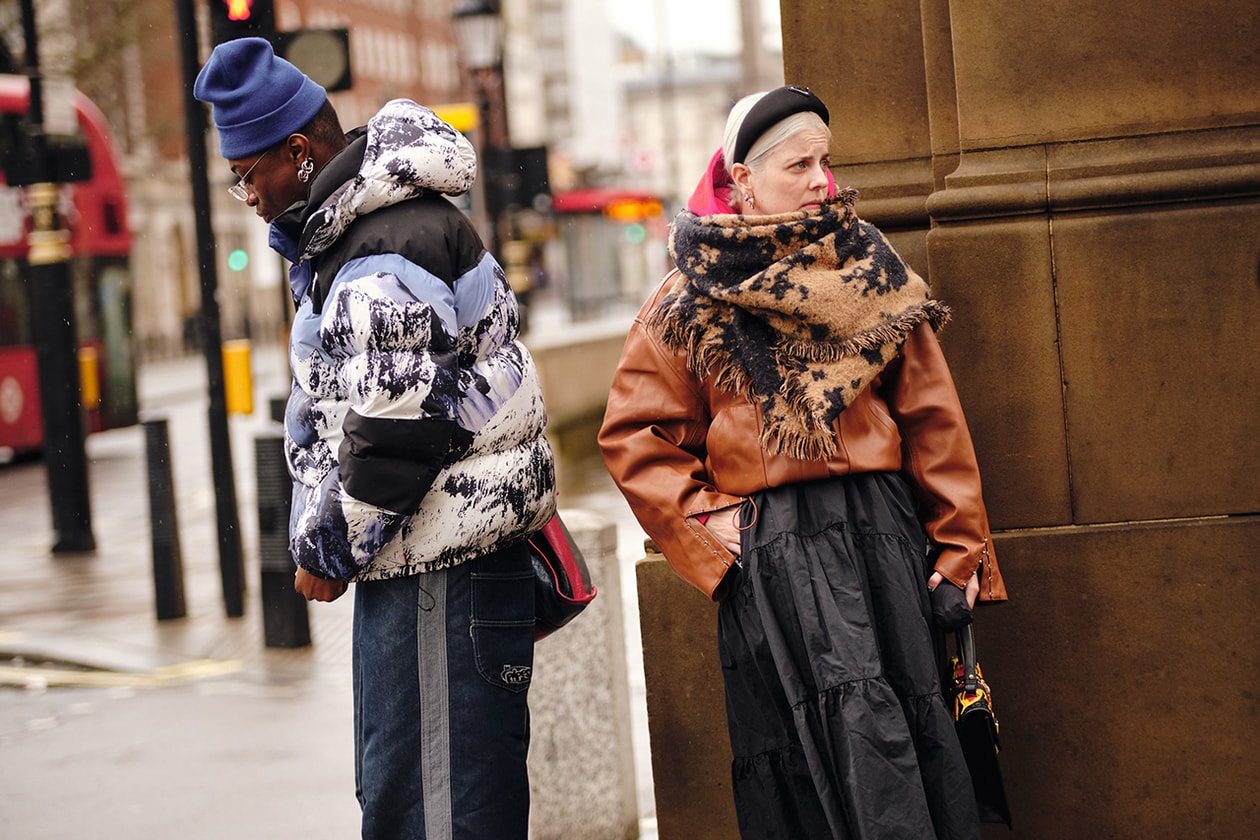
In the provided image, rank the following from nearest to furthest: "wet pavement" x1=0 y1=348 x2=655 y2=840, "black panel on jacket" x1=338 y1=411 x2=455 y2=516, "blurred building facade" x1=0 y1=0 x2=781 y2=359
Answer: "black panel on jacket" x1=338 y1=411 x2=455 y2=516, "wet pavement" x1=0 y1=348 x2=655 y2=840, "blurred building facade" x1=0 y1=0 x2=781 y2=359

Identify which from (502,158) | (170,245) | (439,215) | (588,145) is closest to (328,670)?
(439,215)

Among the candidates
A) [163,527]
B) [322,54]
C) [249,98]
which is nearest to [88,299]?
[163,527]

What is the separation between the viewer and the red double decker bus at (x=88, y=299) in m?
17.9

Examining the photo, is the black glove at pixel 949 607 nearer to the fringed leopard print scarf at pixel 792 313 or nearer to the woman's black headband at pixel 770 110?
the fringed leopard print scarf at pixel 792 313

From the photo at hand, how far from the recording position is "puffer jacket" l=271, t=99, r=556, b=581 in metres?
2.74

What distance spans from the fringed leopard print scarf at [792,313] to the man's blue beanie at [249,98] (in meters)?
0.85

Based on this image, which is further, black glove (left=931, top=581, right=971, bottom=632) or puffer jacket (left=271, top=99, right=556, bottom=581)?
black glove (left=931, top=581, right=971, bottom=632)

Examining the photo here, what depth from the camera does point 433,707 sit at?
292cm

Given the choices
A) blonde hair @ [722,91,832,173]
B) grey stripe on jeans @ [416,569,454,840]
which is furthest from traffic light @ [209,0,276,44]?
grey stripe on jeans @ [416,569,454,840]

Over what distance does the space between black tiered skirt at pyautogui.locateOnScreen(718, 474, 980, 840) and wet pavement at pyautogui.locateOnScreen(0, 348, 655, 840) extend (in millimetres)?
1997

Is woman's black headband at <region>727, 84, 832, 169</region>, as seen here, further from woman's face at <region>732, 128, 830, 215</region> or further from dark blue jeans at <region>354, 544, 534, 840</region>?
dark blue jeans at <region>354, 544, 534, 840</region>

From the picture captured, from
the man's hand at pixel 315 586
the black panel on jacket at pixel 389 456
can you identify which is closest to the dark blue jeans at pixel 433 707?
the man's hand at pixel 315 586

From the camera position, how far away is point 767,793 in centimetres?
300

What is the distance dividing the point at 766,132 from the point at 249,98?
3.44 ft
